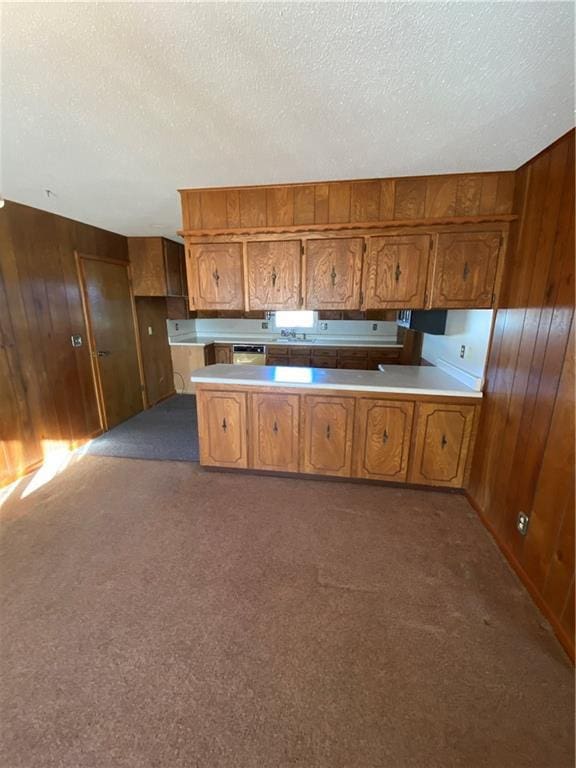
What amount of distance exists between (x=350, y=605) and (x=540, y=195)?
2.58m

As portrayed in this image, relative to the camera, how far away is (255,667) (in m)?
1.35

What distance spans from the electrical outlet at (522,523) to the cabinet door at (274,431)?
5.24ft

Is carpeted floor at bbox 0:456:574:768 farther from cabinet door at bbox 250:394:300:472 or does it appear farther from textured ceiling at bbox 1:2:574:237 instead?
textured ceiling at bbox 1:2:574:237

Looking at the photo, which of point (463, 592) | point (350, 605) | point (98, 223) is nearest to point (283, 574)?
point (350, 605)

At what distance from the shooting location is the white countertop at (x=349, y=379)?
247 centimetres

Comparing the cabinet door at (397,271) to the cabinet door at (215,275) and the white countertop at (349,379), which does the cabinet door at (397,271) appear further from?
the cabinet door at (215,275)

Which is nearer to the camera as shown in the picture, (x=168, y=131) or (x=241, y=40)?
(x=241, y=40)

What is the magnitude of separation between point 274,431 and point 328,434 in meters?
0.48

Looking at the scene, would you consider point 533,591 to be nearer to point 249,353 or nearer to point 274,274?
point 274,274

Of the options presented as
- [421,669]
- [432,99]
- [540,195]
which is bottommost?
[421,669]

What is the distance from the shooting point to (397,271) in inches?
93.7

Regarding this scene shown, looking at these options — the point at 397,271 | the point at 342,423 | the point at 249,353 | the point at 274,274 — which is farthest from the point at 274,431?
the point at 249,353

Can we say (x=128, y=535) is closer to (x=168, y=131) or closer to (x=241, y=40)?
(x=168, y=131)

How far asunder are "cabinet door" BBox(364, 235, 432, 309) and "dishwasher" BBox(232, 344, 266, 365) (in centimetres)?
304
